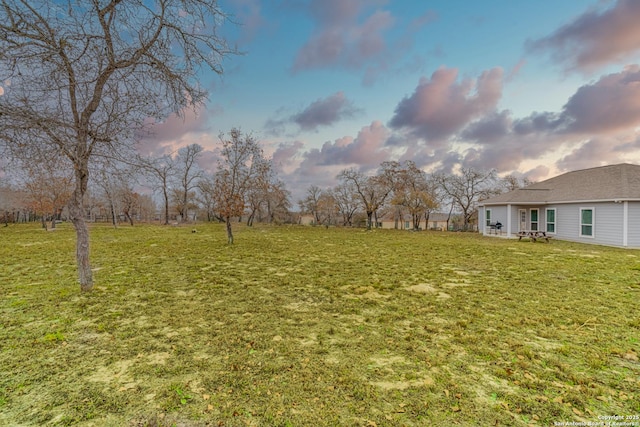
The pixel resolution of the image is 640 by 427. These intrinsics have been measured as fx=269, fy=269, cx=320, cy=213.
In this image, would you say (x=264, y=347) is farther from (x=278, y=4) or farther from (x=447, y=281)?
(x=278, y=4)

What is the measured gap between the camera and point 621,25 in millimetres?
9852

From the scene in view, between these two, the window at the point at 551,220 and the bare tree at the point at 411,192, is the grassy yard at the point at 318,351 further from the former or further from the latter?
the bare tree at the point at 411,192

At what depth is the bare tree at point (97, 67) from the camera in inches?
122

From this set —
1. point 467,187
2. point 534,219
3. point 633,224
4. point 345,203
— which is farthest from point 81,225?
point 467,187

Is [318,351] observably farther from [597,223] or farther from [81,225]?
[597,223]

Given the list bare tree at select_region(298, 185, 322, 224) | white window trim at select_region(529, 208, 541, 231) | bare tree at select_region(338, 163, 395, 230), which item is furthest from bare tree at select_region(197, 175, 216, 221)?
white window trim at select_region(529, 208, 541, 231)

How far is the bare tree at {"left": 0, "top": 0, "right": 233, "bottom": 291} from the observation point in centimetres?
309

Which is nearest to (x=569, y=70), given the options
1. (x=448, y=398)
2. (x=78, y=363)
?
(x=448, y=398)

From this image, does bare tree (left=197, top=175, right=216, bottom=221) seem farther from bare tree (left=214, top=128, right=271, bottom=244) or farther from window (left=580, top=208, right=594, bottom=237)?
window (left=580, top=208, right=594, bottom=237)

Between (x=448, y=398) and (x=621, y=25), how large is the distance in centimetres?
1515

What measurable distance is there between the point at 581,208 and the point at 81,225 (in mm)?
20213

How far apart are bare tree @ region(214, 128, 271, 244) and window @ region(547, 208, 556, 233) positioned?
1691 centimetres

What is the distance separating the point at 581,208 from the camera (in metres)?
14.0

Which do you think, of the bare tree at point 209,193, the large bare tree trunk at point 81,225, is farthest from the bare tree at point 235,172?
the large bare tree trunk at point 81,225
